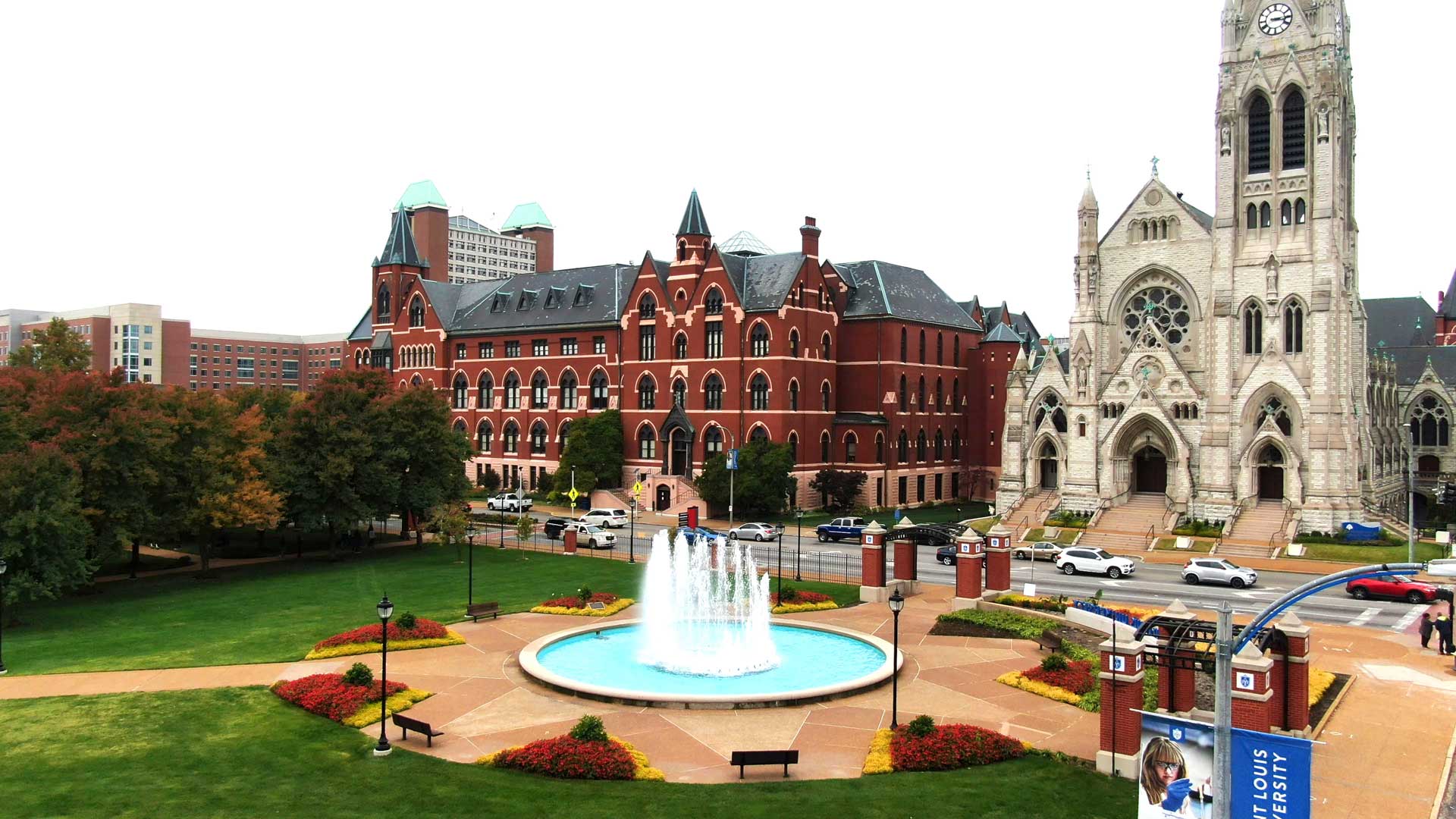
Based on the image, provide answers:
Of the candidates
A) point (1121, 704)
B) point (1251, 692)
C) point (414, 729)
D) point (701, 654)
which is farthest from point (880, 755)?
point (414, 729)

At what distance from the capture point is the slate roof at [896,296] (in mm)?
78188

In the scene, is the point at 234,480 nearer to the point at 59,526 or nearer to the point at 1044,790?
the point at 59,526

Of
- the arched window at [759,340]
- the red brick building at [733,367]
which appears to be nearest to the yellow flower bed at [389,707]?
the red brick building at [733,367]

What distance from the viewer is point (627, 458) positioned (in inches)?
3177

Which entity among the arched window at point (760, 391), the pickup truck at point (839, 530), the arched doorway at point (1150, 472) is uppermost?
the arched window at point (760, 391)

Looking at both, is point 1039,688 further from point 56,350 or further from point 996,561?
point 56,350

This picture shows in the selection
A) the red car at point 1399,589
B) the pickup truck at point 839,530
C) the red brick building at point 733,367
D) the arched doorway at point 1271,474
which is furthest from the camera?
the red brick building at point 733,367

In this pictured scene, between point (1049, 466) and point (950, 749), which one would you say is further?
point (1049, 466)

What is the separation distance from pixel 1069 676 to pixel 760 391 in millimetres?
47827

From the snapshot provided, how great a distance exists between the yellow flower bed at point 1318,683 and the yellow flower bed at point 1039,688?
5458 millimetres

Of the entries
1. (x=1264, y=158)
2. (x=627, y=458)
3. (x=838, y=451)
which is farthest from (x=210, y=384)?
(x=1264, y=158)

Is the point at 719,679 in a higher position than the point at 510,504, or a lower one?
lower

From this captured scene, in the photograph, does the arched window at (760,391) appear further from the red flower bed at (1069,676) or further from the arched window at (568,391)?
the red flower bed at (1069,676)

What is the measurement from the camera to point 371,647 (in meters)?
31.1
